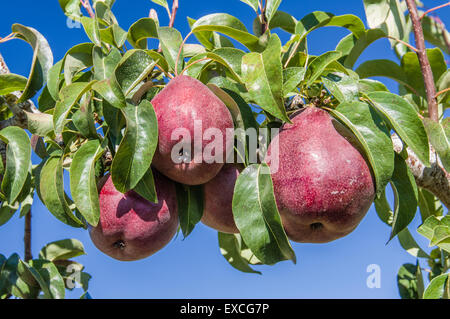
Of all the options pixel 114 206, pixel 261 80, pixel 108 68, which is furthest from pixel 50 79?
pixel 261 80

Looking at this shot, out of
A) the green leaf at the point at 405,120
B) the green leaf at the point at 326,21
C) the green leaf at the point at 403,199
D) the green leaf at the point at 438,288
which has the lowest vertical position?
the green leaf at the point at 438,288

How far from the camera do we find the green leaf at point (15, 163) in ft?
5.24

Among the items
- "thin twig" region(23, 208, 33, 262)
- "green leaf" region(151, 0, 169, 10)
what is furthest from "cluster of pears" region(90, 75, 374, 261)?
"thin twig" region(23, 208, 33, 262)

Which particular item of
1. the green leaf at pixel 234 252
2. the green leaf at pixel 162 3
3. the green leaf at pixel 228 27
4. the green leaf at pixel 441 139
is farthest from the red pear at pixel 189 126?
the green leaf at pixel 234 252

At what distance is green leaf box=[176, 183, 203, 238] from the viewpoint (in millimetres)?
1580

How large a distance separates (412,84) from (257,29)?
0.73 metres

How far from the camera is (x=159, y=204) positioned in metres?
1.54

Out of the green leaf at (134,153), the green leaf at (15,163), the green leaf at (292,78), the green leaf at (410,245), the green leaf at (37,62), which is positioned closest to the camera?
the green leaf at (134,153)

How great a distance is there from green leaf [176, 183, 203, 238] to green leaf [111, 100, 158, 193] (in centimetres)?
31

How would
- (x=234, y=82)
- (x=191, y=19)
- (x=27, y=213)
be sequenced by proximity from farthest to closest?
(x=27, y=213) → (x=191, y=19) → (x=234, y=82)

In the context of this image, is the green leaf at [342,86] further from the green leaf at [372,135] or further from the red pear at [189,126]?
the red pear at [189,126]

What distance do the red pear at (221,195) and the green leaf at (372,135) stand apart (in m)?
0.34

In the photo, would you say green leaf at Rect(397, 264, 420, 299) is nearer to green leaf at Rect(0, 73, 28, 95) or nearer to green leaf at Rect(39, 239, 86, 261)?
green leaf at Rect(39, 239, 86, 261)

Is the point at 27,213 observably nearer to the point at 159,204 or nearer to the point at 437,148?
the point at 159,204
